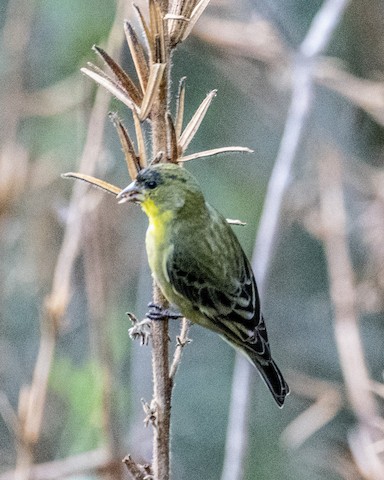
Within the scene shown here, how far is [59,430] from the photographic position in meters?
3.83

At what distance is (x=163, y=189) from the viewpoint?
1.85 metres

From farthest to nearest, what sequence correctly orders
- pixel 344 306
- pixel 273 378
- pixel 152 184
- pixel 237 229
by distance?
pixel 237 229 < pixel 344 306 < pixel 273 378 < pixel 152 184

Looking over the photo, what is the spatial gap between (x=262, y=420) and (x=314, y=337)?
560 mm

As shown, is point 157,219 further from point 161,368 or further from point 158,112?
point 161,368

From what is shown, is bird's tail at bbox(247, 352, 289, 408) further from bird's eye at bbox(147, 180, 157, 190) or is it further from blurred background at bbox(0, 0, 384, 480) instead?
blurred background at bbox(0, 0, 384, 480)

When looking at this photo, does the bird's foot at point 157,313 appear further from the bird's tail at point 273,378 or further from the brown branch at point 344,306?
the brown branch at point 344,306

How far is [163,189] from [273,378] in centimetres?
61

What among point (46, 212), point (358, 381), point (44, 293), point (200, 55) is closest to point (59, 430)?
point (44, 293)

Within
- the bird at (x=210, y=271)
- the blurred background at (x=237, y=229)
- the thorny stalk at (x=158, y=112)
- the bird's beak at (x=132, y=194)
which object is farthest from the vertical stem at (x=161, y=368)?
the blurred background at (x=237, y=229)

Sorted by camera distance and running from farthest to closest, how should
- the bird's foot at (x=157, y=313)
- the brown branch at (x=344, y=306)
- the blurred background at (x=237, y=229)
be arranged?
the blurred background at (x=237, y=229)
the brown branch at (x=344, y=306)
the bird's foot at (x=157, y=313)

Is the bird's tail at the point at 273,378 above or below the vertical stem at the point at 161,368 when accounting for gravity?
below

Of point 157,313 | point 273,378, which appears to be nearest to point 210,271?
point 273,378

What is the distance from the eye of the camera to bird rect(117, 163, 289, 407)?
2074 mm

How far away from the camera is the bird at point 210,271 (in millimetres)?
2074
